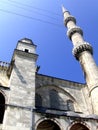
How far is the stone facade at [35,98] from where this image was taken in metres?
11.9

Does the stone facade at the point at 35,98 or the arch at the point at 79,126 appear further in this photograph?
the arch at the point at 79,126

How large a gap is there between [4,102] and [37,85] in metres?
4.01

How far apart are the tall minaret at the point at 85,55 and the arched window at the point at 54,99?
2138 mm

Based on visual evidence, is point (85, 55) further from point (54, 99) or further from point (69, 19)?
point (69, 19)

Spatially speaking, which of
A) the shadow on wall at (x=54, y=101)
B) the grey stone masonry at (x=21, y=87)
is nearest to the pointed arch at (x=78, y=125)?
the grey stone masonry at (x=21, y=87)

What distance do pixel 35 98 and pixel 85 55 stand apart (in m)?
→ 5.59

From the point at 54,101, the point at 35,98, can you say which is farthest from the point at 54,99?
the point at 35,98

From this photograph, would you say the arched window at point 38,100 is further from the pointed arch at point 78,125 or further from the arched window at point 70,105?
the pointed arch at point 78,125

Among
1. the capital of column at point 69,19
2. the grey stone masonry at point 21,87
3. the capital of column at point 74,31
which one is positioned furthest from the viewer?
the capital of column at point 69,19

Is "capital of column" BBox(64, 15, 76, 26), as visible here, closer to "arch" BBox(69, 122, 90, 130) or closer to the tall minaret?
the tall minaret

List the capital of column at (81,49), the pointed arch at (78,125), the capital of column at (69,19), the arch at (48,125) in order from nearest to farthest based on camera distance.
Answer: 1. the arch at (48,125)
2. the pointed arch at (78,125)
3. the capital of column at (81,49)
4. the capital of column at (69,19)

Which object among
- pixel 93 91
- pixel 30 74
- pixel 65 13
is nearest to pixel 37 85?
pixel 30 74

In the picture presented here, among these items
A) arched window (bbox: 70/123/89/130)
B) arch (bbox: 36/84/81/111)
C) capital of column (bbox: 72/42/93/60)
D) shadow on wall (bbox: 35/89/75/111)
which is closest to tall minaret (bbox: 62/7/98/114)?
capital of column (bbox: 72/42/93/60)

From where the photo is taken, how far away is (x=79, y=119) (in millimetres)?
12859
